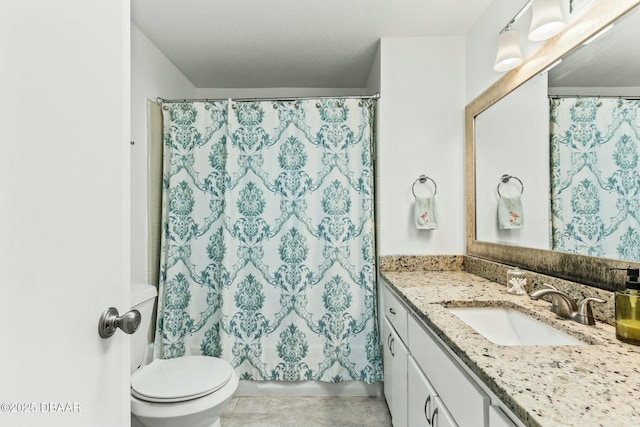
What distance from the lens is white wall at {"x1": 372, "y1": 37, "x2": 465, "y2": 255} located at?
221cm

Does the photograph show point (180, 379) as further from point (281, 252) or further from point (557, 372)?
point (557, 372)

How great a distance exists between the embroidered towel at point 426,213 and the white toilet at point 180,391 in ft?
4.63

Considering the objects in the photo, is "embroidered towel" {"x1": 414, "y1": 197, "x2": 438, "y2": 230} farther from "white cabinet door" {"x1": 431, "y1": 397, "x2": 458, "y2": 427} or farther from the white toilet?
the white toilet

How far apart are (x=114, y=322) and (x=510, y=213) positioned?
177 centimetres

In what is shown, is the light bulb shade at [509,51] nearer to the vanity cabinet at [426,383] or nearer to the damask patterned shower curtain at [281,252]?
the damask patterned shower curtain at [281,252]

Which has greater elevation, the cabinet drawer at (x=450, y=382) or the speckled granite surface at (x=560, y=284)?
the speckled granite surface at (x=560, y=284)

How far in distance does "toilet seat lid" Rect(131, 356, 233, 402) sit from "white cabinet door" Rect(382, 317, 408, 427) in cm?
82

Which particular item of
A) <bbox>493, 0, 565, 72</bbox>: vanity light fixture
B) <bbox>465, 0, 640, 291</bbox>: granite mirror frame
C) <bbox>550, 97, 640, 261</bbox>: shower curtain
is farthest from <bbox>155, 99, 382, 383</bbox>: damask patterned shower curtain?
<bbox>550, 97, 640, 261</bbox>: shower curtain

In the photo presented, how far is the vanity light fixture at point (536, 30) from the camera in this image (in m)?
1.28

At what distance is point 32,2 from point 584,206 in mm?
1647

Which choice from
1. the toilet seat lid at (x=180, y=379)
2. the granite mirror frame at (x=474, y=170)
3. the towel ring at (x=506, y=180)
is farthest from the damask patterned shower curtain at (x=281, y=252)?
the towel ring at (x=506, y=180)

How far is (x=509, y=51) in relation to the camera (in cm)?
156

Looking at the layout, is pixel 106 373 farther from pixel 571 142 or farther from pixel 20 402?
pixel 571 142

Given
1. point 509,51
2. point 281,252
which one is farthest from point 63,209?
point 509,51
